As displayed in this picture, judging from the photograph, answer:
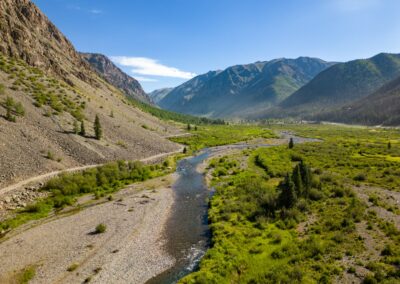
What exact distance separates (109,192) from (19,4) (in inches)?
5034

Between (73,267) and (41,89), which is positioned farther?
(41,89)

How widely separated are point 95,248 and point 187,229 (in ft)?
35.6

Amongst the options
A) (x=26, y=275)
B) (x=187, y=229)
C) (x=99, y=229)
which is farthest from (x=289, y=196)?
(x=26, y=275)

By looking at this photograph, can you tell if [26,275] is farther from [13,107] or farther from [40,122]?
[13,107]

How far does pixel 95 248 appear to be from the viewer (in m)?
30.7

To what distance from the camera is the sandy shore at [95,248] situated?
85.4 ft

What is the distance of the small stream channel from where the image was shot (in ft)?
88.6

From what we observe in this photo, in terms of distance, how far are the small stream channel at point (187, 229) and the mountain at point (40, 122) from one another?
23.8m

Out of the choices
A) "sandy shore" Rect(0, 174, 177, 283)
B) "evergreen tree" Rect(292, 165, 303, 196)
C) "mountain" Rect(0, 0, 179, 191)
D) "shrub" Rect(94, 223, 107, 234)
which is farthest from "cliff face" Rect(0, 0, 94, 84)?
"evergreen tree" Rect(292, 165, 303, 196)

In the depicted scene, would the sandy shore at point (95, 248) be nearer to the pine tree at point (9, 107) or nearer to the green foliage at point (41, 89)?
the pine tree at point (9, 107)

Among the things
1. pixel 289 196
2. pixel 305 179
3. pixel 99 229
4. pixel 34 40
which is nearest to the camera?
pixel 99 229

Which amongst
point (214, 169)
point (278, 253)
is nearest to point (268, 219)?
point (278, 253)

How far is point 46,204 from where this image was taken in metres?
42.4

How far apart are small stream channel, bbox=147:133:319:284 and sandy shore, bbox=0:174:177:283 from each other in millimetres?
996
